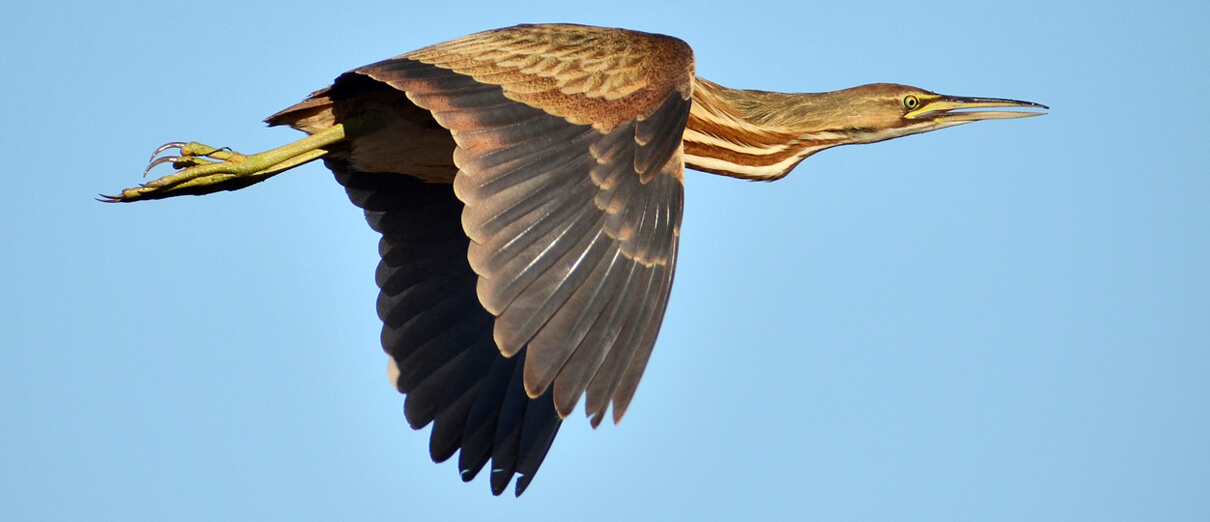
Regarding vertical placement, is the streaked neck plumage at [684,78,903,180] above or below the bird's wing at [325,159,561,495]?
above

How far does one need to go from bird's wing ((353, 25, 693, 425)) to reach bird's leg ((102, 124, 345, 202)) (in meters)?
0.68

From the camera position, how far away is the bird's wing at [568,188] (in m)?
4.22

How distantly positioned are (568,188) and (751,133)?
1.52 meters

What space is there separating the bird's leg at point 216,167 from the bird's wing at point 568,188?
68 cm

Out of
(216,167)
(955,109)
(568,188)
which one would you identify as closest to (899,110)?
(955,109)

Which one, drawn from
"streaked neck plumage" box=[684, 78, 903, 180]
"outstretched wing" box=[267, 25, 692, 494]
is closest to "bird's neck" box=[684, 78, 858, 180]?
"streaked neck plumage" box=[684, 78, 903, 180]

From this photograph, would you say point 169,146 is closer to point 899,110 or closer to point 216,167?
point 216,167

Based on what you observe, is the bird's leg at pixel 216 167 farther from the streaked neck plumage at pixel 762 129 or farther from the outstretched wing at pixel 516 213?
the streaked neck plumage at pixel 762 129

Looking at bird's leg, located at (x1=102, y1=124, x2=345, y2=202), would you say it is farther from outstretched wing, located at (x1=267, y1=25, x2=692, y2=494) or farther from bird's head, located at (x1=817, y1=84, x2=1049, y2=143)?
bird's head, located at (x1=817, y1=84, x2=1049, y2=143)

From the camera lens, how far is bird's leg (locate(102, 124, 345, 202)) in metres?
5.16

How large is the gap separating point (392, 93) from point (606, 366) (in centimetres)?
157

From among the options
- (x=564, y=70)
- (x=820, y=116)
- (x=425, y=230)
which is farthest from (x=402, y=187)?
(x=820, y=116)

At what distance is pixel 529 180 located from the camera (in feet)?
14.6

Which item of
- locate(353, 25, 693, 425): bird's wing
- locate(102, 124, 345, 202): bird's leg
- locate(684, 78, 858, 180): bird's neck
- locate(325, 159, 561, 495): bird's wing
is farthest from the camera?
locate(325, 159, 561, 495): bird's wing
